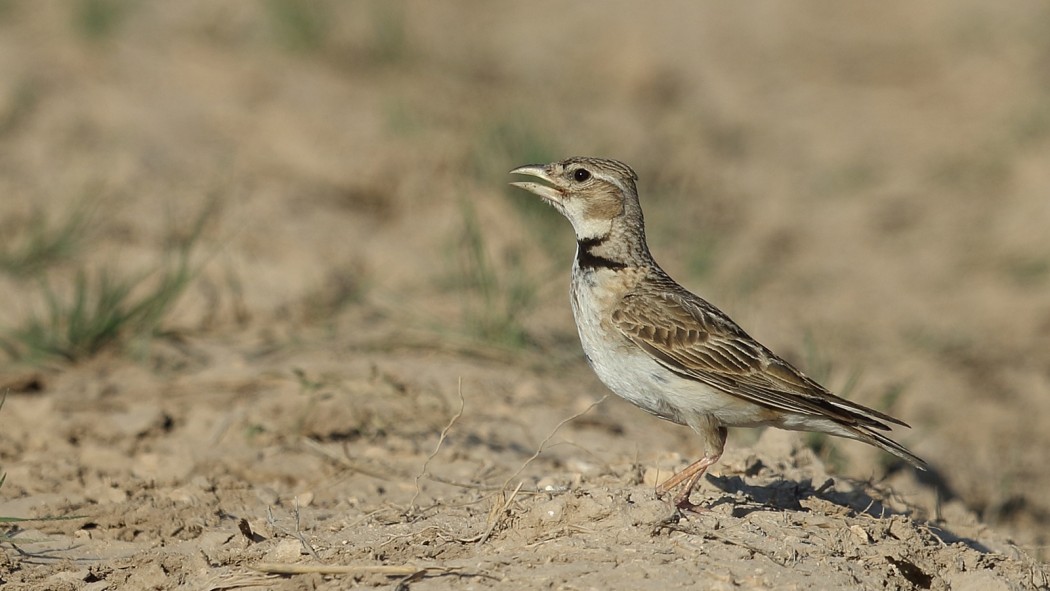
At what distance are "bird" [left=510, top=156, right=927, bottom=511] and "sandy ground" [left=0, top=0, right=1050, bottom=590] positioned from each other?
30 centimetres

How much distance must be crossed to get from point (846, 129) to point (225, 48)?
20.3ft

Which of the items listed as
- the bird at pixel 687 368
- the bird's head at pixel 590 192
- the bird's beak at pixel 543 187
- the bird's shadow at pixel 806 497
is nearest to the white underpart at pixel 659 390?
the bird at pixel 687 368

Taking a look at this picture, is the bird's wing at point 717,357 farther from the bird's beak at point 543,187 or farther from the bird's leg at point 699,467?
the bird's beak at point 543,187

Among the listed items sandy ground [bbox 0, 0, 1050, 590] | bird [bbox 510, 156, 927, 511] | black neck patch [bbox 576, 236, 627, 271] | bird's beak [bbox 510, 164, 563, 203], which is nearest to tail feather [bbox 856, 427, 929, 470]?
bird [bbox 510, 156, 927, 511]

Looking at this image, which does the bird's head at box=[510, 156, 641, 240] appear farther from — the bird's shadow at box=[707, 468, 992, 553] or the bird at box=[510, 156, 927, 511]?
the bird's shadow at box=[707, 468, 992, 553]

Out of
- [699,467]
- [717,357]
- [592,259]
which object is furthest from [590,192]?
[699,467]

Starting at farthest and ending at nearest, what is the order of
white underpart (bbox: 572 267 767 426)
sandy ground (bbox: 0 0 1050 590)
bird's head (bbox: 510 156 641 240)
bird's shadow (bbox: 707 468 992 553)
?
bird's head (bbox: 510 156 641 240) → bird's shadow (bbox: 707 468 992 553) → white underpart (bbox: 572 267 767 426) → sandy ground (bbox: 0 0 1050 590)

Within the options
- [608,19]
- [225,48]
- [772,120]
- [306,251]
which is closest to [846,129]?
[772,120]

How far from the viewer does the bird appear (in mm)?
4801

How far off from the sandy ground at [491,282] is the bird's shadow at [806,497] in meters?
0.04

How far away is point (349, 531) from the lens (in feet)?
15.8

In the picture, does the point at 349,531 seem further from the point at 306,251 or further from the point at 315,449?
the point at 306,251

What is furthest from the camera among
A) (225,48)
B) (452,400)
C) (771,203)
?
(771,203)

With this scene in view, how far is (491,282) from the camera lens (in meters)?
7.24
